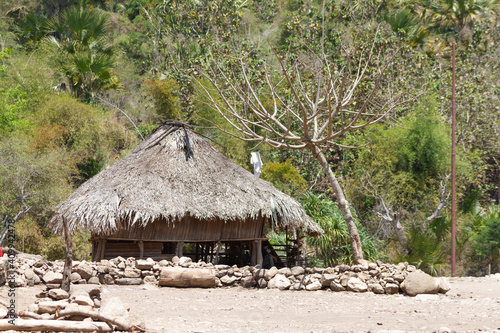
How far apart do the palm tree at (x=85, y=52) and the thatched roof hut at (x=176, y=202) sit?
937 cm

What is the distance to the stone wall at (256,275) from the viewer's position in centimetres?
1231

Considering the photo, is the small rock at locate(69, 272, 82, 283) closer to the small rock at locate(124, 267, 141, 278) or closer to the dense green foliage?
the small rock at locate(124, 267, 141, 278)

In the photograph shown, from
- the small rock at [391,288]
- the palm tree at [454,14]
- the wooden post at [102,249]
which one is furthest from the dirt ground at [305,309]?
the palm tree at [454,14]

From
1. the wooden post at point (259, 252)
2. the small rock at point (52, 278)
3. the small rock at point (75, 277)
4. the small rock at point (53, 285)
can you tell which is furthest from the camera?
the wooden post at point (259, 252)

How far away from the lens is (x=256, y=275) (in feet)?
42.9

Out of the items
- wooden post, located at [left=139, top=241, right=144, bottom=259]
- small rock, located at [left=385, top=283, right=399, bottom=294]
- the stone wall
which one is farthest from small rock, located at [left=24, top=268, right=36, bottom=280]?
small rock, located at [left=385, top=283, right=399, bottom=294]

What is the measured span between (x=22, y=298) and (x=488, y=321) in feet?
24.9

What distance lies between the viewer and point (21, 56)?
28.5 metres

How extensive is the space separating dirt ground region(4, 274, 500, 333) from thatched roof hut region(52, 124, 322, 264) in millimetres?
2173

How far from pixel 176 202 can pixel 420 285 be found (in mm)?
6136

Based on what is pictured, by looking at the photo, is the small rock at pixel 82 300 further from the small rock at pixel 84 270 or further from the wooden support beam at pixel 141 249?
the wooden support beam at pixel 141 249

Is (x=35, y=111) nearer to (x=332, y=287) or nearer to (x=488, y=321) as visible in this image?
(x=332, y=287)

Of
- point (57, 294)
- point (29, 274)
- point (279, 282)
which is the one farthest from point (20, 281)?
point (279, 282)

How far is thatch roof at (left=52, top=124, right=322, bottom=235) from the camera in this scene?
45.9 ft
